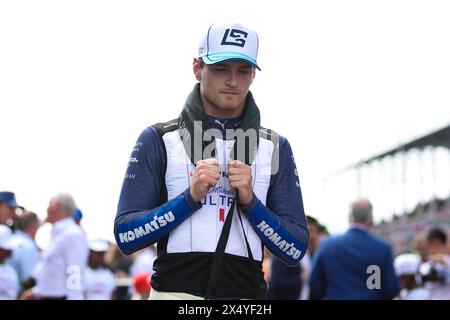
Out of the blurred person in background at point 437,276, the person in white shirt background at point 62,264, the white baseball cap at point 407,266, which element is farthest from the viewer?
the white baseball cap at point 407,266

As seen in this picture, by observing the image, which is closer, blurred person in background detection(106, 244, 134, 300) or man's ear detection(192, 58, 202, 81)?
man's ear detection(192, 58, 202, 81)

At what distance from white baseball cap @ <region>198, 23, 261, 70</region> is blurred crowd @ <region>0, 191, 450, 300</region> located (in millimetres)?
4561

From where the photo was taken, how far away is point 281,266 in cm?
1245

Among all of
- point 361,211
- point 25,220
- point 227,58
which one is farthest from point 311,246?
point 227,58

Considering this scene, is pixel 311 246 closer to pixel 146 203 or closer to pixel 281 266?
pixel 281 266

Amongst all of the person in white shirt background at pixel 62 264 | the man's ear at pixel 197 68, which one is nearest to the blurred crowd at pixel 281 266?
the person in white shirt background at pixel 62 264

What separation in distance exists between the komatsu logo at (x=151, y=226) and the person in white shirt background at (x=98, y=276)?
7.85 m

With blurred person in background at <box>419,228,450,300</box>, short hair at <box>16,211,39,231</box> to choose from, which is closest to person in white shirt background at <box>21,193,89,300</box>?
short hair at <box>16,211,39,231</box>

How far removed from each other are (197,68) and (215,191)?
0.53 m

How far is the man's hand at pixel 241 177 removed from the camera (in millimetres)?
3529

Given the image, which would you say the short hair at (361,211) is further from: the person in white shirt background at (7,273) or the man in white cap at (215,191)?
the man in white cap at (215,191)

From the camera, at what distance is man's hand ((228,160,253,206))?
11.6 ft

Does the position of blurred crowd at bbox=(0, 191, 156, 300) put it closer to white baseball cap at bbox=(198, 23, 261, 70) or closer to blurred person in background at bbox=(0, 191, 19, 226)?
blurred person in background at bbox=(0, 191, 19, 226)
